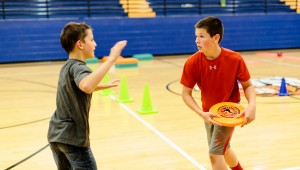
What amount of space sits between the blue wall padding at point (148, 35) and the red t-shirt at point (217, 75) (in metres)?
10.1

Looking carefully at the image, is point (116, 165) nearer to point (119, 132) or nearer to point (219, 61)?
point (119, 132)

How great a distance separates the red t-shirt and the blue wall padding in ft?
33.2

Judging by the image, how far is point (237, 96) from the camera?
3.35 m

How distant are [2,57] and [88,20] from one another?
2.69 m

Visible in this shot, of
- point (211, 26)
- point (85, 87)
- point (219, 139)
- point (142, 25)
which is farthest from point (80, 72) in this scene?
point (142, 25)

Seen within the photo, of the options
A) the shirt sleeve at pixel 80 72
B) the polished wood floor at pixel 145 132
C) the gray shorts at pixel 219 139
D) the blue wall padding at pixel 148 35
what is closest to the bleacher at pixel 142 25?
the blue wall padding at pixel 148 35

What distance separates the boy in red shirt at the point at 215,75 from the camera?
3180 millimetres

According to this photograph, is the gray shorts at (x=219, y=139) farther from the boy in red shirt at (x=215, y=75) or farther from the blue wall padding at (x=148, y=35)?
the blue wall padding at (x=148, y=35)

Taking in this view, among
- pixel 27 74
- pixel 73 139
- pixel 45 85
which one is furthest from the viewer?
pixel 27 74

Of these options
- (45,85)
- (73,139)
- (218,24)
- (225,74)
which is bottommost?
(45,85)

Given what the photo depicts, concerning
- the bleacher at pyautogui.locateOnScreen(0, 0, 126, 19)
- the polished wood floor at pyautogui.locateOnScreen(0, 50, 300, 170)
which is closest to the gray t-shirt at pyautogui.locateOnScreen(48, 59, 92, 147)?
the polished wood floor at pyautogui.locateOnScreen(0, 50, 300, 170)

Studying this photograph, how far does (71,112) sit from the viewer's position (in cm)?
274

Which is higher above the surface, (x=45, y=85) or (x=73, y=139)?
(x=73, y=139)

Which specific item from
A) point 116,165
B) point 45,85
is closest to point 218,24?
point 116,165
